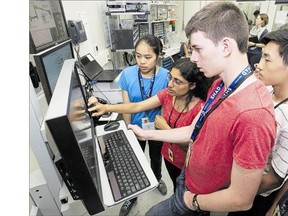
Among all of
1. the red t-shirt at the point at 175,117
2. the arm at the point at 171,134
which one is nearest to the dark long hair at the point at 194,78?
the red t-shirt at the point at 175,117

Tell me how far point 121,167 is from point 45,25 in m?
0.90

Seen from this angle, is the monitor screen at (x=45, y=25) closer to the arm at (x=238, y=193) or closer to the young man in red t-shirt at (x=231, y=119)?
the young man in red t-shirt at (x=231, y=119)

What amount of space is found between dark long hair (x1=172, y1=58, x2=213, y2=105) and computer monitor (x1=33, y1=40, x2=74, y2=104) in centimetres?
72

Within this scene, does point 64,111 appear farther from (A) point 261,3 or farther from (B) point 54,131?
(A) point 261,3

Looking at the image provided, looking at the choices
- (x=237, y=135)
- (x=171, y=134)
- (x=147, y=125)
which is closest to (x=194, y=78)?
(x=171, y=134)

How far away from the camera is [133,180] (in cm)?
77

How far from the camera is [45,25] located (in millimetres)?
1062

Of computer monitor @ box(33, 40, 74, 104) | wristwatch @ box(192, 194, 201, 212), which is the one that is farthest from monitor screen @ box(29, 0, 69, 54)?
wristwatch @ box(192, 194, 201, 212)

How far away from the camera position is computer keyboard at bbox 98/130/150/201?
735 mm

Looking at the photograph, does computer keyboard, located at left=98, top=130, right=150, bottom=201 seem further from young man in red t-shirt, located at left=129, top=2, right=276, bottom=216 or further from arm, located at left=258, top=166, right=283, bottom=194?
arm, located at left=258, top=166, right=283, bottom=194

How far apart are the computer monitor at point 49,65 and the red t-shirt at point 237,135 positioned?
750mm

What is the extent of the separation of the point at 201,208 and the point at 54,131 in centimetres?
68

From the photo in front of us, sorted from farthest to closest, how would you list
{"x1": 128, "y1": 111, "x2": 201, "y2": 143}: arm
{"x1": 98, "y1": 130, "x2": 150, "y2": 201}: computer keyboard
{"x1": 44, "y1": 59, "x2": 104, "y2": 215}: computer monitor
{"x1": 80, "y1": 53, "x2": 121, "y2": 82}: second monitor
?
{"x1": 80, "y1": 53, "x2": 121, "y2": 82}: second monitor < {"x1": 128, "y1": 111, "x2": 201, "y2": 143}: arm < {"x1": 98, "y1": 130, "x2": 150, "y2": 201}: computer keyboard < {"x1": 44, "y1": 59, "x2": 104, "y2": 215}: computer monitor

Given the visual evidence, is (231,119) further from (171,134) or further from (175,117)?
(175,117)
